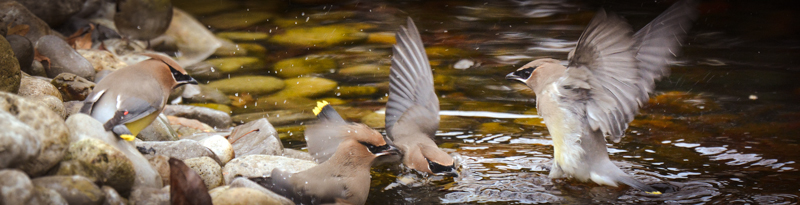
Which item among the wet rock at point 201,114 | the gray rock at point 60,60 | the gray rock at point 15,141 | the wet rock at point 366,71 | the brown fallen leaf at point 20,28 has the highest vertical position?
the gray rock at point 15,141

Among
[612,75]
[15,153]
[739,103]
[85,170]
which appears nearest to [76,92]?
[85,170]

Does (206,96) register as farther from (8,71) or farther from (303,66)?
(8,71)

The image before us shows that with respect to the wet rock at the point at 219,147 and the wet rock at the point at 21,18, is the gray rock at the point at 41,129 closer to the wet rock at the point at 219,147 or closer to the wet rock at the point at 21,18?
the wet rock at the point at 219,147

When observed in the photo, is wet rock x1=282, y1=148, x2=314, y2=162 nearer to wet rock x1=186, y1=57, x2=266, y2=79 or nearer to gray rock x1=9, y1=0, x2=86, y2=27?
wet rock x1=186, y1=57, x2=266, y2=79

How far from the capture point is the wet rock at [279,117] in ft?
18.4

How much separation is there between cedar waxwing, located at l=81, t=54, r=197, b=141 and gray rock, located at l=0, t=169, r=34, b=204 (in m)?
0.84

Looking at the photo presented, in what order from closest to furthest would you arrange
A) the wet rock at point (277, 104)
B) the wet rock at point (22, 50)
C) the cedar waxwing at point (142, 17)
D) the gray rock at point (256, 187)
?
1. the gray rock at point (256, 187)
2. the wet rock at point (22, 50)
3. the wet rock at point (277, 104)
4. the cedar waxwing at point (142, 17)

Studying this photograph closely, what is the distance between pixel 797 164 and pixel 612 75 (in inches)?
59.1

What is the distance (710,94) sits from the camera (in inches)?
243

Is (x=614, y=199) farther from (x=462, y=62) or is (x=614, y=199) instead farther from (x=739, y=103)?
(x=462, y=62)

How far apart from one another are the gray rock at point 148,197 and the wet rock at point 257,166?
82 cm

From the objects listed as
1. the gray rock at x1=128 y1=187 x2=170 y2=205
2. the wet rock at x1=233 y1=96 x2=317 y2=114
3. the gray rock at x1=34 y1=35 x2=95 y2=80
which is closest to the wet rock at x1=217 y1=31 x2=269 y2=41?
the wet rock at x1=233 y1=96 x2=317 y2=114

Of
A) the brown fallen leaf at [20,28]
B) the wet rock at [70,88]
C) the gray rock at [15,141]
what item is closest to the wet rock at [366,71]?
the brown fallen leaf at [20,28]

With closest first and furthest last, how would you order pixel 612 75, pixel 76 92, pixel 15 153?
1. pixel 15 153
2. pixel 612 75
3. pixel 76 92
